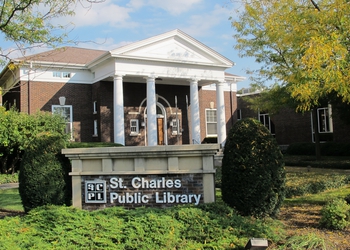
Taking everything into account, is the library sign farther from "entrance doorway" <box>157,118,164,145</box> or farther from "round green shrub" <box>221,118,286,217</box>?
"entrance doorway" <box>157,118,164,145</box>

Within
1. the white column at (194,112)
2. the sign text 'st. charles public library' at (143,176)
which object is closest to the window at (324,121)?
the white column at (194,112)

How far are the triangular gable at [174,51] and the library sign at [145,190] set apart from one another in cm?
1580

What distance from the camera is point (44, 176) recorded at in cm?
745

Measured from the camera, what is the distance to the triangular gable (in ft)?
74.9

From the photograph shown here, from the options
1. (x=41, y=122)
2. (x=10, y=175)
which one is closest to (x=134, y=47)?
(x=41, y=122)

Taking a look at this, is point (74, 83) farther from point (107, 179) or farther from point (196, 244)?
point (196, 244)

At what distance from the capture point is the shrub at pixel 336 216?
6.34 metres

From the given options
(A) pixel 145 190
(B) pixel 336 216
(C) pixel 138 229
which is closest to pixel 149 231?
(C) pixel 138 229

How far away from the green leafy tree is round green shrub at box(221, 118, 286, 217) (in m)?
13.2

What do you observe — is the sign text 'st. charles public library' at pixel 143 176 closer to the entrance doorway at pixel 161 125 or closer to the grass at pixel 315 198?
the grass at pixel 315 198

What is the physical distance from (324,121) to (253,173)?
2554cm

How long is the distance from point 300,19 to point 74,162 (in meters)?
7.36

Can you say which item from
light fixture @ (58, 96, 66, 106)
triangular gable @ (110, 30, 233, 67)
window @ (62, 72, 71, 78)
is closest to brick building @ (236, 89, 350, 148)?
triangular gable @ (110, 30, 233, 67)

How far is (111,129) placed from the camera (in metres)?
24.7
